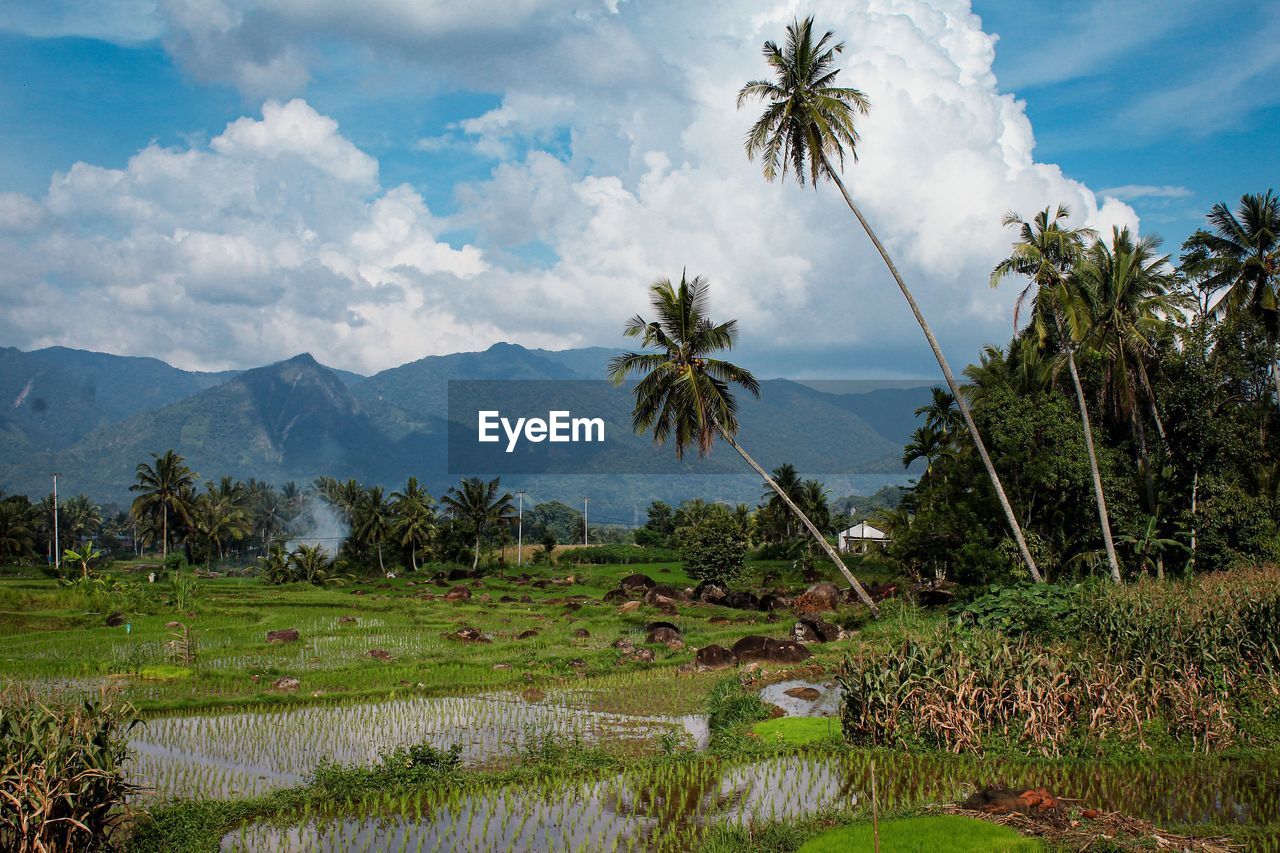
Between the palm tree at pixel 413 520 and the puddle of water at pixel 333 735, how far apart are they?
4795 cm

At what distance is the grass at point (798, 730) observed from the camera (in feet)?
48.4

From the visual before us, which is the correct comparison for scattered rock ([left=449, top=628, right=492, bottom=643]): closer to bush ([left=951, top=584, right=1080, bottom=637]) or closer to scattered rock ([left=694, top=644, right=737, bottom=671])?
scattered rock ([left=694, top=644, right=737, bottom=671])

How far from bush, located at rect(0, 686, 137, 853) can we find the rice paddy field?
2.16ft

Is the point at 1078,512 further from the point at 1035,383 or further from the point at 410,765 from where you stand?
the point at 410,765

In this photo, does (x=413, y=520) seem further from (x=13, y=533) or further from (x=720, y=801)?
(x=720, y=801)

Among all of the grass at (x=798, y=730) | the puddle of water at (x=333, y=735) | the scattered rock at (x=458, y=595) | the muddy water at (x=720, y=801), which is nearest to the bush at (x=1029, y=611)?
the grass at (x=798, y=730)

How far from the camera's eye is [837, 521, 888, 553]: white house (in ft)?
232

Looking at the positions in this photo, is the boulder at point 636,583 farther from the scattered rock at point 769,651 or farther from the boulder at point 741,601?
the scattered rock at point 769,651

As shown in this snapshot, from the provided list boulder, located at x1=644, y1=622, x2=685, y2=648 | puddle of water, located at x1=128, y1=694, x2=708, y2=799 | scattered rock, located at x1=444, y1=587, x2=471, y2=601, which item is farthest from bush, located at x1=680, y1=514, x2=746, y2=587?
puddle of water, located at x1=128, y1=694, x2=708, y2=799

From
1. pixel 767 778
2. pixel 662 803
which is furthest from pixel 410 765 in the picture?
pixel 767 778

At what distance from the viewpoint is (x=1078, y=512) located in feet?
108

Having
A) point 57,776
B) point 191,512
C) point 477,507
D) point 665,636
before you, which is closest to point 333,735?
point 57,776

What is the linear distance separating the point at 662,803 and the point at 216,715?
410 inches

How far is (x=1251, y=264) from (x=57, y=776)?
112 feet
